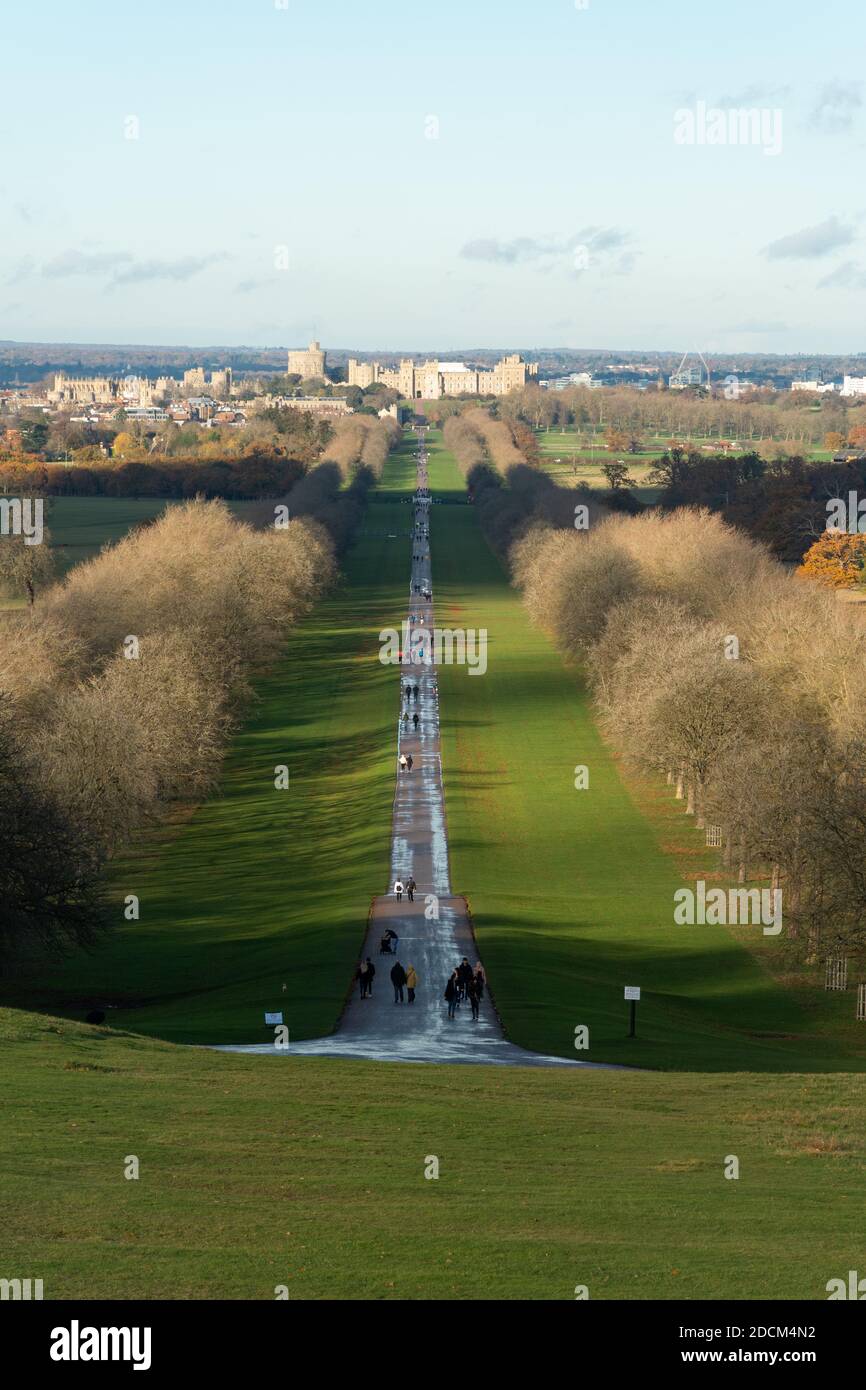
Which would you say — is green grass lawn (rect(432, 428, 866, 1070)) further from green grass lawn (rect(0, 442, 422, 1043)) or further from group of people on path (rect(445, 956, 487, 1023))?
green grass lawn (rect(0, 442, 422, 1043))

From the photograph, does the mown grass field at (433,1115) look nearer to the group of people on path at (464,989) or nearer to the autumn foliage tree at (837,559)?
the group of people on path at (464,989)

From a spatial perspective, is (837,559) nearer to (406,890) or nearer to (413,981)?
(406,890)

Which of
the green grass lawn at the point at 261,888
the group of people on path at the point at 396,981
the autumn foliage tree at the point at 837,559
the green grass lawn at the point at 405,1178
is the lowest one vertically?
the green grass lawn at the point at 261,888

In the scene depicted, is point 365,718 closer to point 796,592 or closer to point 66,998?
point 796,592

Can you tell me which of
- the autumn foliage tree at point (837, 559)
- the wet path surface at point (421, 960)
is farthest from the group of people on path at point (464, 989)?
the autumn foliage tree at point (837, 559)

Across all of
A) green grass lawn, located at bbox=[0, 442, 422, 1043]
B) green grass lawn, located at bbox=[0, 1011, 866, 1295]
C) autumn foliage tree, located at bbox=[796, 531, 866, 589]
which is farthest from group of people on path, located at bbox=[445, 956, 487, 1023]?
autumn foliage tree, located at bbox=[796, 531, 866, 589]

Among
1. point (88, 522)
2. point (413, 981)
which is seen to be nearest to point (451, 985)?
point (413, 981)
